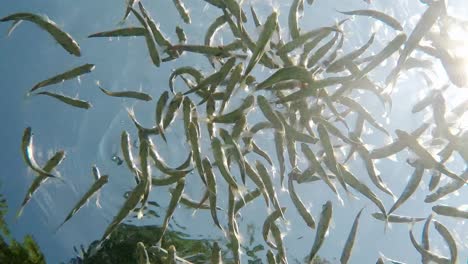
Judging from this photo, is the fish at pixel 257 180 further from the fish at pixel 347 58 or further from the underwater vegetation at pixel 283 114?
the fish at pixel 347 58

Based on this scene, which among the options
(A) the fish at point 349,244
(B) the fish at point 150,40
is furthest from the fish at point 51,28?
(A) the fish at point 349,244

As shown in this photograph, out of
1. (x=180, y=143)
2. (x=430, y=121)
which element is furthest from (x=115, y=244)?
(x=430, y=121)

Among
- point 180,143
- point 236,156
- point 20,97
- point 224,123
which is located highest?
point 20,97

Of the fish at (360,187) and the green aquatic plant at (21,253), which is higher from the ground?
the fish at (360,187)

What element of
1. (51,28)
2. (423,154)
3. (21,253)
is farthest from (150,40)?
(21,253)

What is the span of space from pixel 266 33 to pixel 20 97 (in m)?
13.4

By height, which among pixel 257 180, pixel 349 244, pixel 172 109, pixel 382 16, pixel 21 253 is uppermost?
pixel 382 16

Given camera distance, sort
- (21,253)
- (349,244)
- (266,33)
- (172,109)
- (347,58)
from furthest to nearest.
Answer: (21,253)
(349,244)
(172,109)
(347,58)
(266,33)

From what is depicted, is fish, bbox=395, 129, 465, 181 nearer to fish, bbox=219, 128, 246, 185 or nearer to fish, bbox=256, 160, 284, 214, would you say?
fish, bbox=256, 160, 284, 214

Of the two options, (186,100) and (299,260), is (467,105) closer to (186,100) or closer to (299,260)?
(186,100)

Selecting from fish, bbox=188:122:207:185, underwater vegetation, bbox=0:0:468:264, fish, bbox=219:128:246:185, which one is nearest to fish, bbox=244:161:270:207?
underwater vegetation, bbox=0:0:468:264

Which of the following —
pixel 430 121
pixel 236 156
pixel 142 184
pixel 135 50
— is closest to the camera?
pixel 236 156

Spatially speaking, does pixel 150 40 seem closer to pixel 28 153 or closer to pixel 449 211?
pixel 28 153

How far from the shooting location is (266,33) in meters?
2.75
